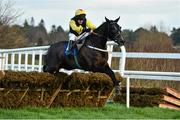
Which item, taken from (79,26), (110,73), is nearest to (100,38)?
(79,26)

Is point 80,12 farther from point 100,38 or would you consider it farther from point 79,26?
point 100,38

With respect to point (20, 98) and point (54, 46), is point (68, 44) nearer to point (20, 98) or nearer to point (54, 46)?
point (54, 46)

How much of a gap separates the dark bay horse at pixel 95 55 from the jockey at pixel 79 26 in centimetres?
22

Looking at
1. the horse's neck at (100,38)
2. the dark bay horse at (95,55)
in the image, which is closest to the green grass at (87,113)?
the dark bay horse at (95,55)

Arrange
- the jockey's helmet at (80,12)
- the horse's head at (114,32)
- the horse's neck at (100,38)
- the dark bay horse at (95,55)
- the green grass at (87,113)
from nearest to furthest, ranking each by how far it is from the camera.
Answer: the green grass at (87,113)
the horse's head at (114,32)
the dark bay horse at (95,55)
the horse's neck at (100,38)
the jockey's helmet at (80,12)

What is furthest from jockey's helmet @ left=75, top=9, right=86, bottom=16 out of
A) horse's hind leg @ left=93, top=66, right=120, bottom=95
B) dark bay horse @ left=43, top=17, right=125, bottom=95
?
horse's hind leg @ left=93, top=66, right=120, bottom=95

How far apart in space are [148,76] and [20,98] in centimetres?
414

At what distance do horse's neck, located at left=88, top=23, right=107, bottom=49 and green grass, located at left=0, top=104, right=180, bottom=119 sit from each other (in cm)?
131

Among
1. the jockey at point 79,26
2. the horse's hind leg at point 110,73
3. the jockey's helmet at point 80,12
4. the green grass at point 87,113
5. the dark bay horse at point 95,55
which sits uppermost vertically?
the jockey's helmet at point 80,12

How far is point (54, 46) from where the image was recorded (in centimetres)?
1124

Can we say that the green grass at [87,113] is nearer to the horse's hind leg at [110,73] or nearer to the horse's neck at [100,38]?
the horse's hind leg at [110,73]

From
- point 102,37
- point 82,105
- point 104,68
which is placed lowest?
point 82,105

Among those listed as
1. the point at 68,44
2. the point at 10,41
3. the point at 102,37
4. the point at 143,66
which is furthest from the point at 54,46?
the point at 10,41

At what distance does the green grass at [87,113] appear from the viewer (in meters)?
8.68
